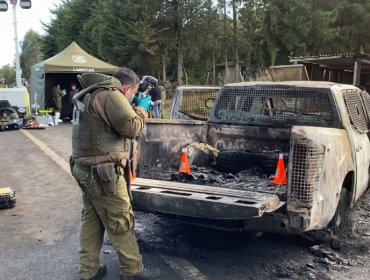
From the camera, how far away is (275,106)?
17.9ft

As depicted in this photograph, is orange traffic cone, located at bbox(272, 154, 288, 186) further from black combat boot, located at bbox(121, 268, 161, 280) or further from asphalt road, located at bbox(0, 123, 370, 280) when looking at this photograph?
black combat boot, located at bbox(121, 268, 161, 280)

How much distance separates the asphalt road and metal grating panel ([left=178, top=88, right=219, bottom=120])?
6.03 ft

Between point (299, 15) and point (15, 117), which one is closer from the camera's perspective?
point (15, 117)

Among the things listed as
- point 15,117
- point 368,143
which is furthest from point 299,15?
point 368,143

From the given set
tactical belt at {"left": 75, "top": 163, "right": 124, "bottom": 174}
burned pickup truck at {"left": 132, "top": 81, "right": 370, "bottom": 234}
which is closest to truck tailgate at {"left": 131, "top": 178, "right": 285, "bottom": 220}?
burned pickup truck at {"left": 132, "top": 81, "right": 370, "bottom": 234}

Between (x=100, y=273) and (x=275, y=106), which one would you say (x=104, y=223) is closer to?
(x=100, y=273)

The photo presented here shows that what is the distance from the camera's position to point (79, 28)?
4272cm

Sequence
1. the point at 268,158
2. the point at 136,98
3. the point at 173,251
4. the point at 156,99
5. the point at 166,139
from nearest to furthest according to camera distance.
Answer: the point at 136,98 → the point at 173,251 → the point at 268,158 → the point at 166,139 → the point at 156,99

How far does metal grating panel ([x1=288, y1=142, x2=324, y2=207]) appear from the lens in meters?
3.65

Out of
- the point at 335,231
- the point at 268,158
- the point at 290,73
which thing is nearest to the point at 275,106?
the point at 268,158

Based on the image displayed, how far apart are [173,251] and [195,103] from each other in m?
2.85

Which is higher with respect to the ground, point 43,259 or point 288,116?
Answer: point 288,116

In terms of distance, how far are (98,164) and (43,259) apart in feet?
4.64

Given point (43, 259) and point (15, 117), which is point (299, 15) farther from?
point (43, 259)
